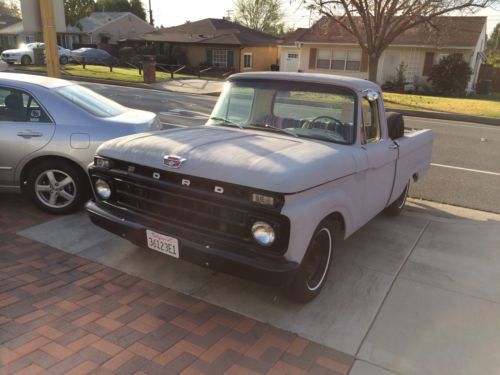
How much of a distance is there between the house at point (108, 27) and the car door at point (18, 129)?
53.4m

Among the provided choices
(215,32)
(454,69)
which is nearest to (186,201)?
Result: (454,69)

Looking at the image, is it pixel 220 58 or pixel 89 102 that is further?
pixel 220 58

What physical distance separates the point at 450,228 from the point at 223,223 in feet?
11.4

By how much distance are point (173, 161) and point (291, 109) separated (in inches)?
60.3

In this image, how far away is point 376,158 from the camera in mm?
4137

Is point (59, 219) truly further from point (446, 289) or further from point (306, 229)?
point (446, 289)

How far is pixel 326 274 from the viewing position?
378cm

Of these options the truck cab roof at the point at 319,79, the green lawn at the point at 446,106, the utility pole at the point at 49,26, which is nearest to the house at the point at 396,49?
the green lawn at the point at 446,106

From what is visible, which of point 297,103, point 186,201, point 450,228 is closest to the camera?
point 186,201

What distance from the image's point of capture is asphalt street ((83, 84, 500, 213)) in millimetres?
6871

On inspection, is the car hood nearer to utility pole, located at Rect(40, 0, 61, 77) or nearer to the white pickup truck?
the white pickup truck

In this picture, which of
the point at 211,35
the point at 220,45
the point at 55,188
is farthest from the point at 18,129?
the point at 211,35

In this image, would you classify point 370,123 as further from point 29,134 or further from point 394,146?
point 29,134

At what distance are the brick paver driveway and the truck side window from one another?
201cm
